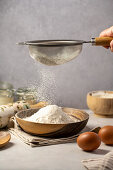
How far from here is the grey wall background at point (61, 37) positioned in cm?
219

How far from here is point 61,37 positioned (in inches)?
87.5

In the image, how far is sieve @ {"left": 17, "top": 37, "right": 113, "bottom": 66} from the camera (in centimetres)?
119

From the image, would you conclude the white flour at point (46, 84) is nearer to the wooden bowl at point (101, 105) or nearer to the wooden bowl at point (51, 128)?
the wooden bowl at point (101, 105)

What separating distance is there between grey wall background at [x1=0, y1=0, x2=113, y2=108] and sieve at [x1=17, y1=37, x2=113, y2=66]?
970 mm

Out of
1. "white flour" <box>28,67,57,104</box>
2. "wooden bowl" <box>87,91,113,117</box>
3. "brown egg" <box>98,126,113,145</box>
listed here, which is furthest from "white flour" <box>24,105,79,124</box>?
"white flour" <box>28,67,57,104</box>

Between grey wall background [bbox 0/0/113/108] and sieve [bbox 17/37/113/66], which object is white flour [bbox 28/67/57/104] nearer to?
grey wall background [bbox 0/0/113/108]

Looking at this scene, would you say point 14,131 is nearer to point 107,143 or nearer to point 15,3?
point 107,143

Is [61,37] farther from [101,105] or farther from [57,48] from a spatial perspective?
[57,48]

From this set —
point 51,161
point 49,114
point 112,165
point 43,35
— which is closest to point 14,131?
point 49,114

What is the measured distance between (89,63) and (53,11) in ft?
1.56

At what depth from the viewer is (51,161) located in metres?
0.99

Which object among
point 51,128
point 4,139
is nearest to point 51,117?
point 51,128

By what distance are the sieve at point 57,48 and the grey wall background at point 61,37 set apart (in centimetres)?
97

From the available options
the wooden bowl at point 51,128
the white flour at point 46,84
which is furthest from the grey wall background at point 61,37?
the wooden bowl at point 51,128
